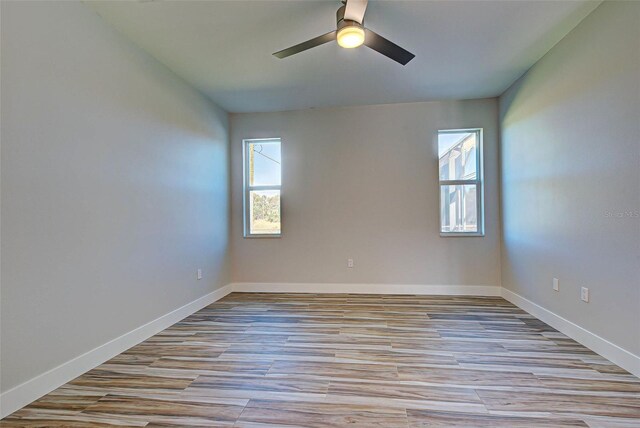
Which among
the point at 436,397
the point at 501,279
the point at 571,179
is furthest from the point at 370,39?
the point at 501,279

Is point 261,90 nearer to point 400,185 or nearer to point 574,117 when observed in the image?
point 400,185

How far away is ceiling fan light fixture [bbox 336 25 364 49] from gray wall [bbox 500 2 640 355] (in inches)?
66.1

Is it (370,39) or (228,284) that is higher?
(370,39)

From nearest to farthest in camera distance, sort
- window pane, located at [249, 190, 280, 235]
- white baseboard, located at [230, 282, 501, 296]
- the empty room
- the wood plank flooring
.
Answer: the wood plank flooring < the empty room < white baseboard, located at [230, 282, 501, 296] < window pane, located at [249, 190, 280, 235]

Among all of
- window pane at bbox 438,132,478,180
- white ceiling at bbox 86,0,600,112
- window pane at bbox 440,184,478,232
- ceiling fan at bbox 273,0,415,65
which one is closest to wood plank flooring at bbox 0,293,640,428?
window pane at bbox 440,184,478,232

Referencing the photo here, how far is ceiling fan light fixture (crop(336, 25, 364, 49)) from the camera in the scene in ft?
6.96

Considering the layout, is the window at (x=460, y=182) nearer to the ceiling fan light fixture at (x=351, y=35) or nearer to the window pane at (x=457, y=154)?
the window pane at (x=457, y=154)

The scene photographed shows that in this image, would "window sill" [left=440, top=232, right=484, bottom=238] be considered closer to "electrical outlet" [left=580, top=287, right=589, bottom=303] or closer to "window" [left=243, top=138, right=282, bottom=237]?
"electrical outlet" [left=580, top=287, right=589, bottom=303]

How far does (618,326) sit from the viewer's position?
2.15m

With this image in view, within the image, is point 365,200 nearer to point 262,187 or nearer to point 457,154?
point 457,154

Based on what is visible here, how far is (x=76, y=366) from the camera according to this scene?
2066mm

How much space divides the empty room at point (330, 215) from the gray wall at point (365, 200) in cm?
3

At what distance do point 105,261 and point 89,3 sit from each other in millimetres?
1793

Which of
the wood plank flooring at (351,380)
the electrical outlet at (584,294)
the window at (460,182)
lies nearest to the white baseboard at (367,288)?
the window at (460,182)
